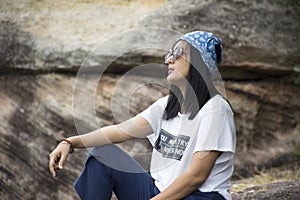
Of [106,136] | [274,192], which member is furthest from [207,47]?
[274,192]

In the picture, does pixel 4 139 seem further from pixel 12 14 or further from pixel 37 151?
pixel 12 14

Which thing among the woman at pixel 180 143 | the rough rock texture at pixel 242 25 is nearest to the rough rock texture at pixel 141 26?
the rough rock texture at pixel 242 25

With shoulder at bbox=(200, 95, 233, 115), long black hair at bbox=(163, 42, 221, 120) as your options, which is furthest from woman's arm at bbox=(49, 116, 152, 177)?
shoulder at bbox=(200, 95, 233, 115)

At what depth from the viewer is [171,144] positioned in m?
3.25

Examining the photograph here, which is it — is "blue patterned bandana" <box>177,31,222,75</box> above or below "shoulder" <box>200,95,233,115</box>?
above

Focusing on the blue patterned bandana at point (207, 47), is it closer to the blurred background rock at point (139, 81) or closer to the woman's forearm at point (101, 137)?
the woman's forearm at point (101, 137)

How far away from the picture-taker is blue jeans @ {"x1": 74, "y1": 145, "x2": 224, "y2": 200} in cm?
331

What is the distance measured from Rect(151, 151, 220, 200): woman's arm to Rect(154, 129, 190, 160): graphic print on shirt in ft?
0.56

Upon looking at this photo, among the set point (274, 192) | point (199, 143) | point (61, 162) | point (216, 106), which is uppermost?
point (216, 106)

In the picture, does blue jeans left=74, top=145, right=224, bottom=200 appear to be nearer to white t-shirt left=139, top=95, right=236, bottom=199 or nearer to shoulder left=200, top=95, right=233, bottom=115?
white t-shirt left=139, top=95, right=236, bottom=199

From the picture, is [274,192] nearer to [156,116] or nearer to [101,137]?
[156,116]

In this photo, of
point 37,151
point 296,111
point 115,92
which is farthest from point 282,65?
point 37,151

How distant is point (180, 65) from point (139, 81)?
2324 mm

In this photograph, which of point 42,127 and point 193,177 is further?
point 42,127
